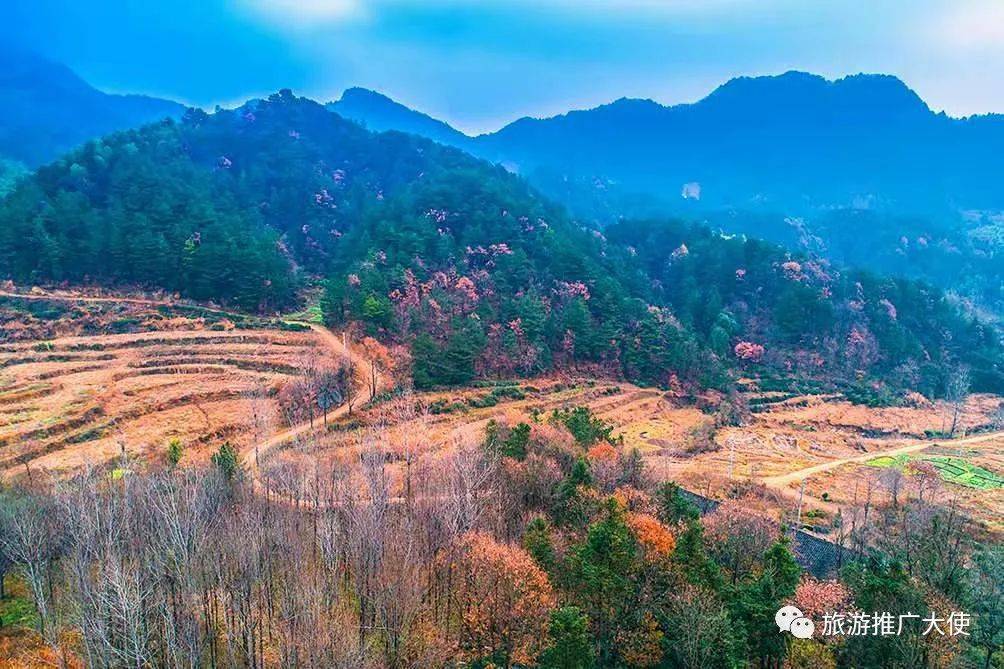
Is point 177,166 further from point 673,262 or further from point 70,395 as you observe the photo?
point 673,262

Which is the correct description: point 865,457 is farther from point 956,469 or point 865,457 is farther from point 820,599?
point 820,599

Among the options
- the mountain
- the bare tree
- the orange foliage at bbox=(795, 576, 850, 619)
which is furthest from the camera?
the mountain

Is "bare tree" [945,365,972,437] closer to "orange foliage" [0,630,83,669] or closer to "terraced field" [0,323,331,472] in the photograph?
"terraced field" [0,323,331,472]

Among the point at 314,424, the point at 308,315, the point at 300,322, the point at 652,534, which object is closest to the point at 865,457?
the point at 652,534

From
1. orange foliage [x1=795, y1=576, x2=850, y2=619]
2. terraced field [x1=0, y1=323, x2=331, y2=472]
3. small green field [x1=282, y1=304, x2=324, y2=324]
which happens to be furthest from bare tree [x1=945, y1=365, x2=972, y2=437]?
terraced field [x1=0, y1=323, x2=331, y2=472]

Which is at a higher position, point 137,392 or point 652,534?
point 137,392

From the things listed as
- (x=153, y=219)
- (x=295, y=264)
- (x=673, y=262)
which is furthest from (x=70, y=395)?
(x=673, y=262)
